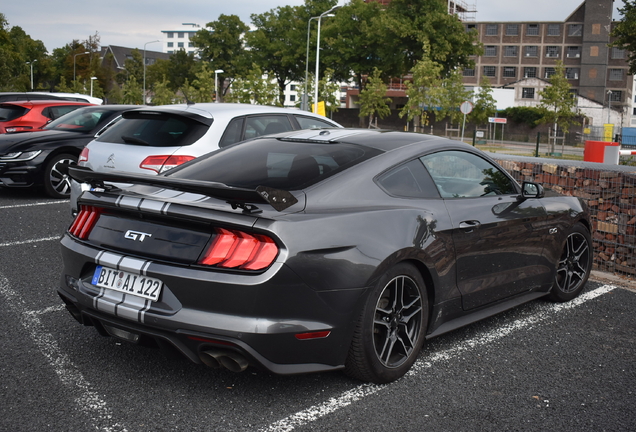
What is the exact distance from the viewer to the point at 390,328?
368 centimetres

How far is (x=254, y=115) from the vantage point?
727 cm

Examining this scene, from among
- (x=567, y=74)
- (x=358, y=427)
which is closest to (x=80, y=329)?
(x=358, y=427)

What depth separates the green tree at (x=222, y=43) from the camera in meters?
82.2

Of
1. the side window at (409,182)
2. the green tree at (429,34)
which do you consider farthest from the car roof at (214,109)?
the green tree at (429,34)

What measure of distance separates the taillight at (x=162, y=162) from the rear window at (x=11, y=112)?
8.26 m

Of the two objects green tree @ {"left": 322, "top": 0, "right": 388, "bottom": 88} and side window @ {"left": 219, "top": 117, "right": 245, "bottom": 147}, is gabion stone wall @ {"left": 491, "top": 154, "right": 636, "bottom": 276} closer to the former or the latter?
side window @ {"left": 219, "top": 117, "right": 245, "bottom": 147}

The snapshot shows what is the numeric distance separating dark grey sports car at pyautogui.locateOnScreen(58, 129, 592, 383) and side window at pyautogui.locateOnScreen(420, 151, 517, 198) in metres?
0.01

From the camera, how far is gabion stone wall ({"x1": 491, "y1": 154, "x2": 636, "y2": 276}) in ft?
22.1

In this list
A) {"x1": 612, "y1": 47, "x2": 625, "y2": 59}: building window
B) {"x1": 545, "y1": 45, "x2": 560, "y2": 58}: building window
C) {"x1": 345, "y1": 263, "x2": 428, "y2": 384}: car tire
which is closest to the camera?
{"x1": 345, "y1": 263, "x2": 428, "y2": 384}: car tire

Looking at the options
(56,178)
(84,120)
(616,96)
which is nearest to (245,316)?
(56,178)

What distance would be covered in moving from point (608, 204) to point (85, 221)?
5388mm

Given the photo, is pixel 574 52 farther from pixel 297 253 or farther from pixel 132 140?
pixel 297 253

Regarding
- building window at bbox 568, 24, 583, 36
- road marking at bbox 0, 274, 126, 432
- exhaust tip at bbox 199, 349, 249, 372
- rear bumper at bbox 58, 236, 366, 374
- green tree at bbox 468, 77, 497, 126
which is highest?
building window at bbox 568, 24, 583, 36

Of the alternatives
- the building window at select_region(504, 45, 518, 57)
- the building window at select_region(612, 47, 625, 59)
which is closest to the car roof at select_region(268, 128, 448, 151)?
the building window at select_region(612, 47, 625, 59)
